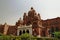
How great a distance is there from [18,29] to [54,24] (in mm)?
10985

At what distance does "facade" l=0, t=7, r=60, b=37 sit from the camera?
39.2 metres

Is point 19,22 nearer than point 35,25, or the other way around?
point 35,25

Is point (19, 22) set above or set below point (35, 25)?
above

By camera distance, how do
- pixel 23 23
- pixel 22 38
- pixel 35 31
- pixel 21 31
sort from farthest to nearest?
pixel 23 23 → pixel 21 31 → pixel 35 31 → pixel 22 38

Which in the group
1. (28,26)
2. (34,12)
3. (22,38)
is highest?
(34,12)

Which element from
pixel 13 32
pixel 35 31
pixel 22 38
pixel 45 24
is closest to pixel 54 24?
pixel 45 24

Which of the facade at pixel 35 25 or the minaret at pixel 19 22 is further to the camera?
the minaret at pixel 19 22

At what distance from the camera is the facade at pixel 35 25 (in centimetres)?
3916

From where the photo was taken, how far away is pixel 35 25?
3912cm

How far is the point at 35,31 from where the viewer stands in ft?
128

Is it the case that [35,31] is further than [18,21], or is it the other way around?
[18,21]

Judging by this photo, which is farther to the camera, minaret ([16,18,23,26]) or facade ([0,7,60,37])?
minaret ([16,18,23,26])

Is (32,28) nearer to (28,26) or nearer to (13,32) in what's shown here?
(28,26)

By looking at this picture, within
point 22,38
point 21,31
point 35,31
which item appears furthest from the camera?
point 21,31
